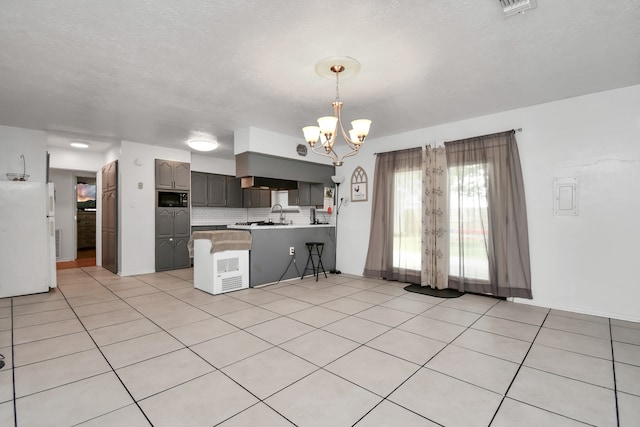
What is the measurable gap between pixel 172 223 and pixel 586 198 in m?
7.09

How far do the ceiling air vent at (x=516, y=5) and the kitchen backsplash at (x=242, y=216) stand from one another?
471 centimetres

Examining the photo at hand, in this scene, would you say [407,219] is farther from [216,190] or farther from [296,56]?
[216,190]

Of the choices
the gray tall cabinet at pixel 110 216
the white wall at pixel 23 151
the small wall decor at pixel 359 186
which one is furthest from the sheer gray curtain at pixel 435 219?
the white wall at pixel 23 151

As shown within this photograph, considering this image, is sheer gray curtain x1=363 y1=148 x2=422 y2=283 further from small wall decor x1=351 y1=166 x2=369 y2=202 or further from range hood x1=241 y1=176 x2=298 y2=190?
range hood x1=241 y1=176 x2=298 y2=190

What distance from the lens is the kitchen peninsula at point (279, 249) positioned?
5.09 metres

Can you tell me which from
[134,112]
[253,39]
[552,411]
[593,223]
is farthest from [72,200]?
[593,223]

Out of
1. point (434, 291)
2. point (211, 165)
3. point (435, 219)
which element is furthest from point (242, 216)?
point (434, 291)

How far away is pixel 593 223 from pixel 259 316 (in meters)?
4.17

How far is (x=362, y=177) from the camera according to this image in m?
5.95

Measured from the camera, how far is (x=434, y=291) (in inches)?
184

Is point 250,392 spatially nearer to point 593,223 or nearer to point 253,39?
point 253,39

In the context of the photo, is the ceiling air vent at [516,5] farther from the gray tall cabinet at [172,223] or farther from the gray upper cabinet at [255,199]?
the gray upper cabinet at [255,199]

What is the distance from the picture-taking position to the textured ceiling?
217cm

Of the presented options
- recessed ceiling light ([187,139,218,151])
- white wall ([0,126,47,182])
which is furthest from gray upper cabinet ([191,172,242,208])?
white wall ([0,126,47,182])
